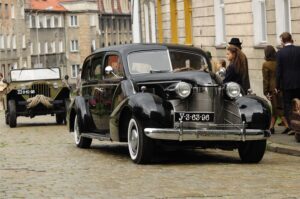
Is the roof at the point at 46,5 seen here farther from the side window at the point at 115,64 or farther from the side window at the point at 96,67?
the side window at the point at 115,64

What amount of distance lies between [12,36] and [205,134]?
106549 millimetres

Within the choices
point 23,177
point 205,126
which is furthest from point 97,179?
point 205,126

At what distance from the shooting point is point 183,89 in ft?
43.9

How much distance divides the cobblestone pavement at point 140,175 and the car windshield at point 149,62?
1350 millimetres

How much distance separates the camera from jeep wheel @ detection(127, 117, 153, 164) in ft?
43.7

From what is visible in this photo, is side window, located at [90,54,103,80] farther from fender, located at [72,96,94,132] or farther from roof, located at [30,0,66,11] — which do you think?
roof, located at [30,0,66,11]

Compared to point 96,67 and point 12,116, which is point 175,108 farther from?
point 12,116

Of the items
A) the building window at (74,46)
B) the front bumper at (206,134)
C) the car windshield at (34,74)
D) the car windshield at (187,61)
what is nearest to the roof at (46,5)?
the building window at (74,46)

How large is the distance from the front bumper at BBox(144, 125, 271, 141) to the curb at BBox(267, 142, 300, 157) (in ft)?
5.19

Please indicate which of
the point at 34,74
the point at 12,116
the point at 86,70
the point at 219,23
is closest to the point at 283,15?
the point at 219,23

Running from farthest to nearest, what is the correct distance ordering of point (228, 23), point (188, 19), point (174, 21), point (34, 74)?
point (174, 21)
point (188, 19)
point (34, 74)
point (228, 23)

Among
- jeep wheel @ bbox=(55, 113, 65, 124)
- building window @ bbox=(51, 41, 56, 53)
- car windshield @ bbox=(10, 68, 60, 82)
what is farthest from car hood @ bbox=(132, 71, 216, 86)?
building window @ bbox=(51, 41, 56, 53)

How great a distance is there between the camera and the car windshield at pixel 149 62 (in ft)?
48.7

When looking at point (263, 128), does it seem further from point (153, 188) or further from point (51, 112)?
point (51, 112)
